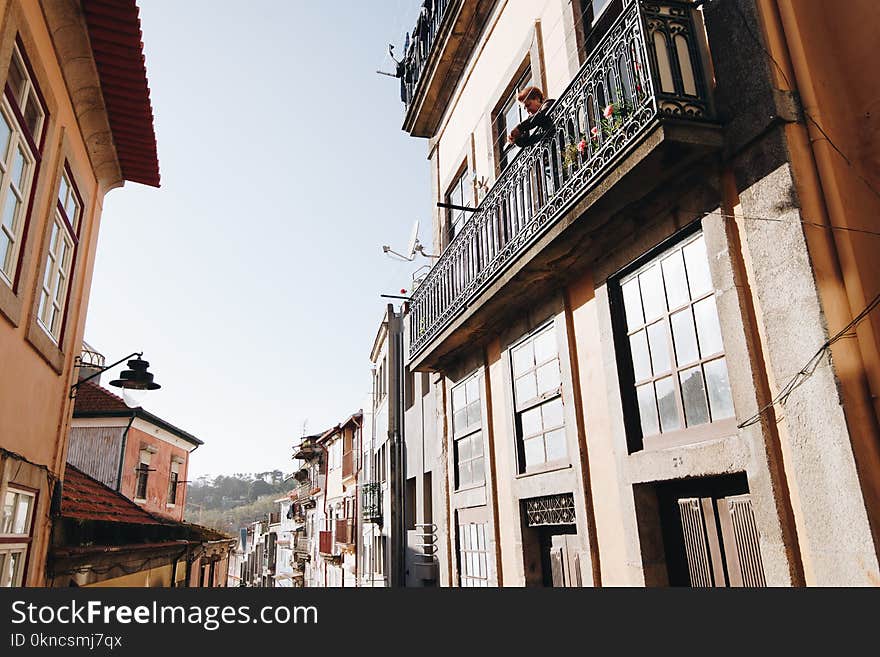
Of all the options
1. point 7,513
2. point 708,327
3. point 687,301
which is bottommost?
point 7,513

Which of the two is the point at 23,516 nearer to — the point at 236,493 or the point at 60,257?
the point at 60,257

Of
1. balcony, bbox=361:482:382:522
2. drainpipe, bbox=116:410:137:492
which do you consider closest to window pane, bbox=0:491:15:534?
balcony, bbox=361:482:382:522

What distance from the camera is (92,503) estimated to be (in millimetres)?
8867

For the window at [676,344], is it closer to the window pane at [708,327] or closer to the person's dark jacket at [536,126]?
the window pane at [708,327]

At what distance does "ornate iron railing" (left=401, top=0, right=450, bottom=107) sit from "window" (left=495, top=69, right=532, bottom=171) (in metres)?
2.05

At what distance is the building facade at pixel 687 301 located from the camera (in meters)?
3.74

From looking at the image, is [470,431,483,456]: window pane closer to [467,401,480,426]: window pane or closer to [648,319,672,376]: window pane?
[467,401,480,426]: window pane

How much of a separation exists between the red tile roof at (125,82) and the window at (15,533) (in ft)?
13.4

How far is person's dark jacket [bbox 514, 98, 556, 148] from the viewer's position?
241 inches

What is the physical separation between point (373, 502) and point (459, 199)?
13122 mm

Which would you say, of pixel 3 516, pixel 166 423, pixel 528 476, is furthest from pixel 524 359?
pixel 166 423

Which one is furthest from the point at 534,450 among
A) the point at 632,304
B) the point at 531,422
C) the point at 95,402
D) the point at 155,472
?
the point at 155,472

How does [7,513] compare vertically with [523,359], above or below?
below

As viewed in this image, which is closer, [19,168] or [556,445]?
[19,168]
